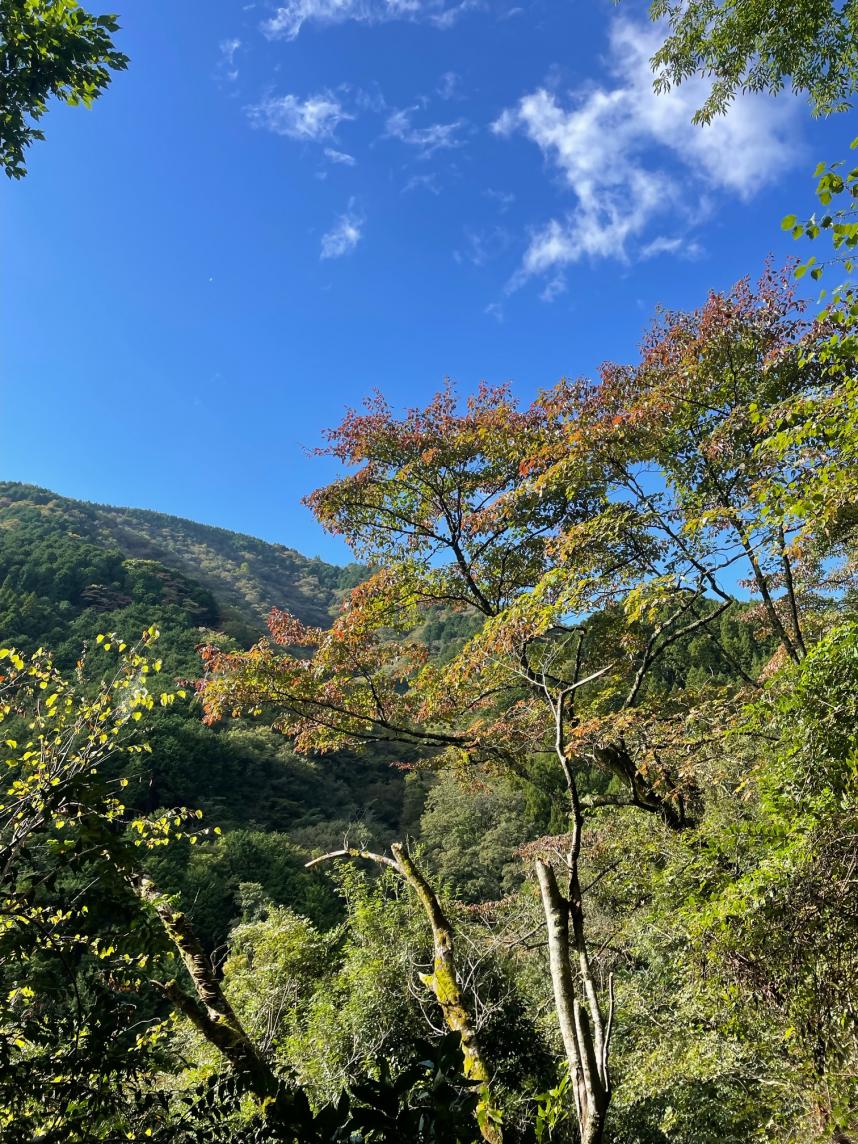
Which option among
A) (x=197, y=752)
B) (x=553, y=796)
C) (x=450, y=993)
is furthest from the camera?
(x=197, y=752)

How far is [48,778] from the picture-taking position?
6.98ft

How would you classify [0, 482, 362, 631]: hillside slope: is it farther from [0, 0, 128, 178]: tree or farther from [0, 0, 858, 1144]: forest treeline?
[0, 0, 128, 178]: tree

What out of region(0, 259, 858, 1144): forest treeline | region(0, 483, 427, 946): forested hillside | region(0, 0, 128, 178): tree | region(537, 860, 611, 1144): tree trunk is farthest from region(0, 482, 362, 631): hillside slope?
region(537, 860, 611, 1144): tree trunk

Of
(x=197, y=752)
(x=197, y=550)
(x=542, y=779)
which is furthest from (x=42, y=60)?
(x=197, y=550)

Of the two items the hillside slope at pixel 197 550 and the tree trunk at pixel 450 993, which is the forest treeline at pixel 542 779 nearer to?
the tree trunk at pixel 450 993

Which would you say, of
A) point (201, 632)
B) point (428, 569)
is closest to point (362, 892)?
point (428, 569)

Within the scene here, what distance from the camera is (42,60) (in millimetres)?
4660

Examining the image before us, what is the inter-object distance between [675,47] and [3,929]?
717 centimetres

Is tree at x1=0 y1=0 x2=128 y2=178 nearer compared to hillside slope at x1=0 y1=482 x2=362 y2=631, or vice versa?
tree at x1=0 y1=0 x2=128 y2=178

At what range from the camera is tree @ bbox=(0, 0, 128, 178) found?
4.48m

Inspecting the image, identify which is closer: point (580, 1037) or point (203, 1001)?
point (580, 1037)

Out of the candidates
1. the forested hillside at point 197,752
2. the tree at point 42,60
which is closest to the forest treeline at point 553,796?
the tree at point 42,60

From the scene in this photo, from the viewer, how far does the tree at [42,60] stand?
14.7 ft

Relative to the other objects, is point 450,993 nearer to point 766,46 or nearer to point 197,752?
point 766,46
